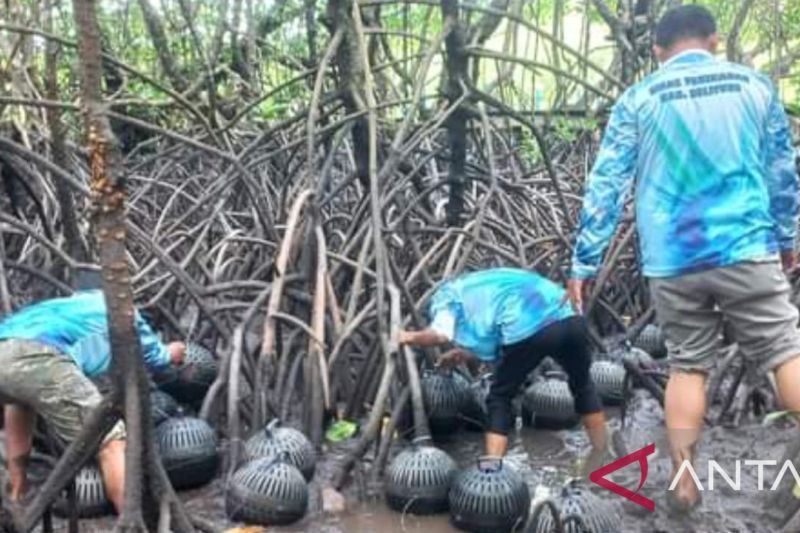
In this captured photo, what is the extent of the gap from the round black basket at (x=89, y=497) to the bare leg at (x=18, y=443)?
19 centimetres

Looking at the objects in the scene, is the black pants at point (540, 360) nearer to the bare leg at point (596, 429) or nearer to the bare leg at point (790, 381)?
the bare leg at point (596, 429)

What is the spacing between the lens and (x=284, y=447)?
3838 mm

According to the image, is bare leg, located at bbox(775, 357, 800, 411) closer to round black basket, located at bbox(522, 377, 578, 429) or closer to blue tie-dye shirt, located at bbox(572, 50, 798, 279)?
blue tie-dye shirt, located at bbox(572, 50, 798, 279)

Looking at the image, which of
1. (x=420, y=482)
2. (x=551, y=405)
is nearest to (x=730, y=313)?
(x=420, y=482)

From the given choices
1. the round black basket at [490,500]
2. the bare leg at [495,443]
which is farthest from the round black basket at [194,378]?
the round black basket at [490,500]

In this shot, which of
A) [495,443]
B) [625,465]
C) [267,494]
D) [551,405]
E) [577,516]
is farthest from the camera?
[551,405]

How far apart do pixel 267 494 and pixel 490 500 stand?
0.77 meters

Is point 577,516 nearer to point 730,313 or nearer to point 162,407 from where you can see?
point 730,313

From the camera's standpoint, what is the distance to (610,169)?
11.3 ft

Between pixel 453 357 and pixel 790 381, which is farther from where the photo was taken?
pixel 453 357

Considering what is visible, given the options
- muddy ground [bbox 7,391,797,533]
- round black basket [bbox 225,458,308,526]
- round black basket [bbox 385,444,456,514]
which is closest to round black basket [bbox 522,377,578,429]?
muddy ground [bbox 7,391,797,533]

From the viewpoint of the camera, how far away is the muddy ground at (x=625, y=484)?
139 inches

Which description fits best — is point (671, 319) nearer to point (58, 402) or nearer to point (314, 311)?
point (314, 311)

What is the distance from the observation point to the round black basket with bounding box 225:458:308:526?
11.7 feet
